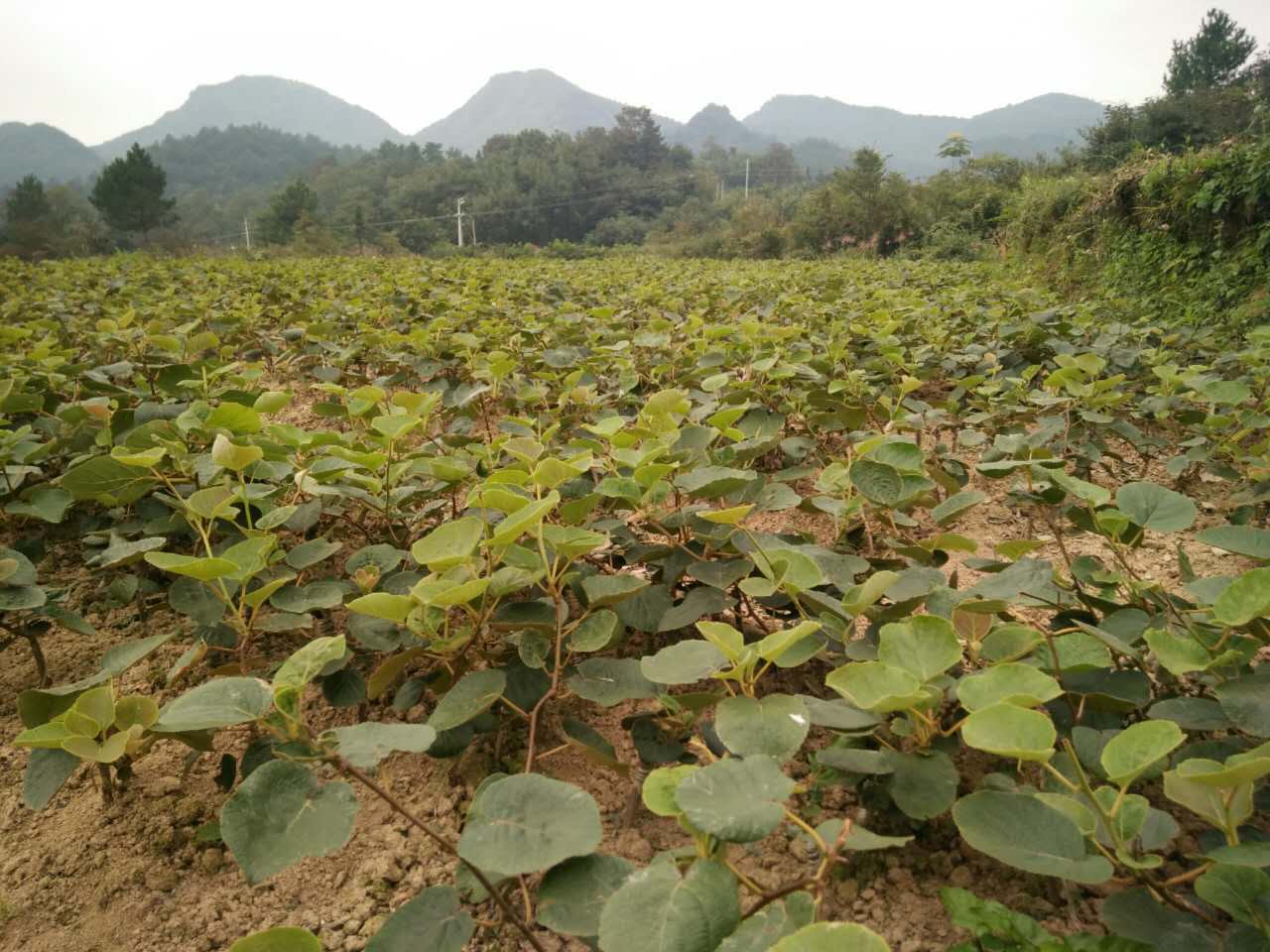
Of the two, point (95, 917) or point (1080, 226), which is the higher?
point (1080, 226)

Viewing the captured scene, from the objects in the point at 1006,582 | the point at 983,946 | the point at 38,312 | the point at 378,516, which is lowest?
the point at 983,946

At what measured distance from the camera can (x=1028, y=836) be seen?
62 centimetres

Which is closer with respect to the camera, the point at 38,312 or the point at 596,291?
the point at 38,312

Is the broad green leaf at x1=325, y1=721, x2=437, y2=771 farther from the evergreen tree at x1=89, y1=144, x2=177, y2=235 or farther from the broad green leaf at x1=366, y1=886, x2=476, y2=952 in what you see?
the evergreen tree at x1=89, y1=144, x2=177, y2=235

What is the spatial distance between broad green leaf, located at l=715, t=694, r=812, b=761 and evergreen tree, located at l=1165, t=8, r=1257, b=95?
52213 millimetres

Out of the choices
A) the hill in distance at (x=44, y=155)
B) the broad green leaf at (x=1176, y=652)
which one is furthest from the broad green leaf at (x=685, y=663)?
the hill in distance at (x=44, y=155)

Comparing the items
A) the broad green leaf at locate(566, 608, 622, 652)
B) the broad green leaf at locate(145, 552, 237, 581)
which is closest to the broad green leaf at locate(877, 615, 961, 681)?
the broad green leaf at locate(566, 608, 622, 652)

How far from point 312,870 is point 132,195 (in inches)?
1856

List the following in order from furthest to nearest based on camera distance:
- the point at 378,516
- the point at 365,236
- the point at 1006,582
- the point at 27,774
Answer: the point at 365,236
the point at 378,516
the point at 1006,582
the point at 27,774

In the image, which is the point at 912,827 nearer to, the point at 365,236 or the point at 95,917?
the point at 95,917

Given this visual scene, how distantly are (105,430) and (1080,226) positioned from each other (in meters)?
10.2

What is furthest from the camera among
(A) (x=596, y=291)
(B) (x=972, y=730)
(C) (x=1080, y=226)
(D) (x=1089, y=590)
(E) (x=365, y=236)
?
(E) (x=365, y=236)

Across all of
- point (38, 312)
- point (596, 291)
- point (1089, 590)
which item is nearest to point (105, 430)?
point (1089, 590)

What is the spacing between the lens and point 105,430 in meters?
1.66
